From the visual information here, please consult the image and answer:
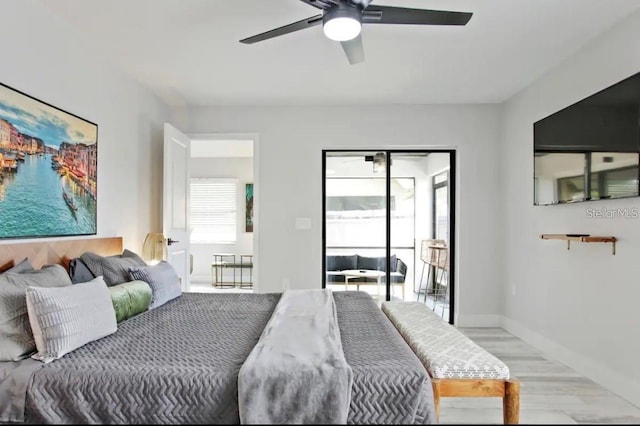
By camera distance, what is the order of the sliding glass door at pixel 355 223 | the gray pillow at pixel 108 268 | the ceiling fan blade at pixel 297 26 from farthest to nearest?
the sliding glass door at pixel 355 223 < the gray pillow at pixel 108 268 < the ceiling fan blade at pixel 297 26

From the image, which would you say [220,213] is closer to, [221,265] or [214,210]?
[214,210]

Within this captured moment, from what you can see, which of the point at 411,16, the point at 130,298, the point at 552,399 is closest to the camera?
the point at 411,16

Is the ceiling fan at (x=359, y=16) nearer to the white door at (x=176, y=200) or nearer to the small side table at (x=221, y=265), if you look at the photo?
the white door at (x=176, y=200)

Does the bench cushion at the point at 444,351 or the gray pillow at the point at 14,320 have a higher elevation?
the gray pillow at the point at 14,320

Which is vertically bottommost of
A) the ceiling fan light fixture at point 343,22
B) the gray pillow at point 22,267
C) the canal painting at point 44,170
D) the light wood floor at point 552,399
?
the light wood floor at point 552,399

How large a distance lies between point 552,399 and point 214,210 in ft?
20.2

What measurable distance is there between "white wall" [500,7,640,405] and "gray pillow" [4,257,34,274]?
3599 millimetres

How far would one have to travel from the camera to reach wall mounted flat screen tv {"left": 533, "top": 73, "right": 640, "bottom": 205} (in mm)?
2609

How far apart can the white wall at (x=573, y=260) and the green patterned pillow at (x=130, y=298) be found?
10.2ft

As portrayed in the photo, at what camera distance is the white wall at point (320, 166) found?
472 cm

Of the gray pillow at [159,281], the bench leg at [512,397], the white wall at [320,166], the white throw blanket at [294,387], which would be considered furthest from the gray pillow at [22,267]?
the white wall at [320,166]

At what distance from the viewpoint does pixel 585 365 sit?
10.3 feet

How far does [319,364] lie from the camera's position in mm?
1547

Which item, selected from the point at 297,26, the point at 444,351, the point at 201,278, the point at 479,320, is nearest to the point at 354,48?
the point at 297,26
